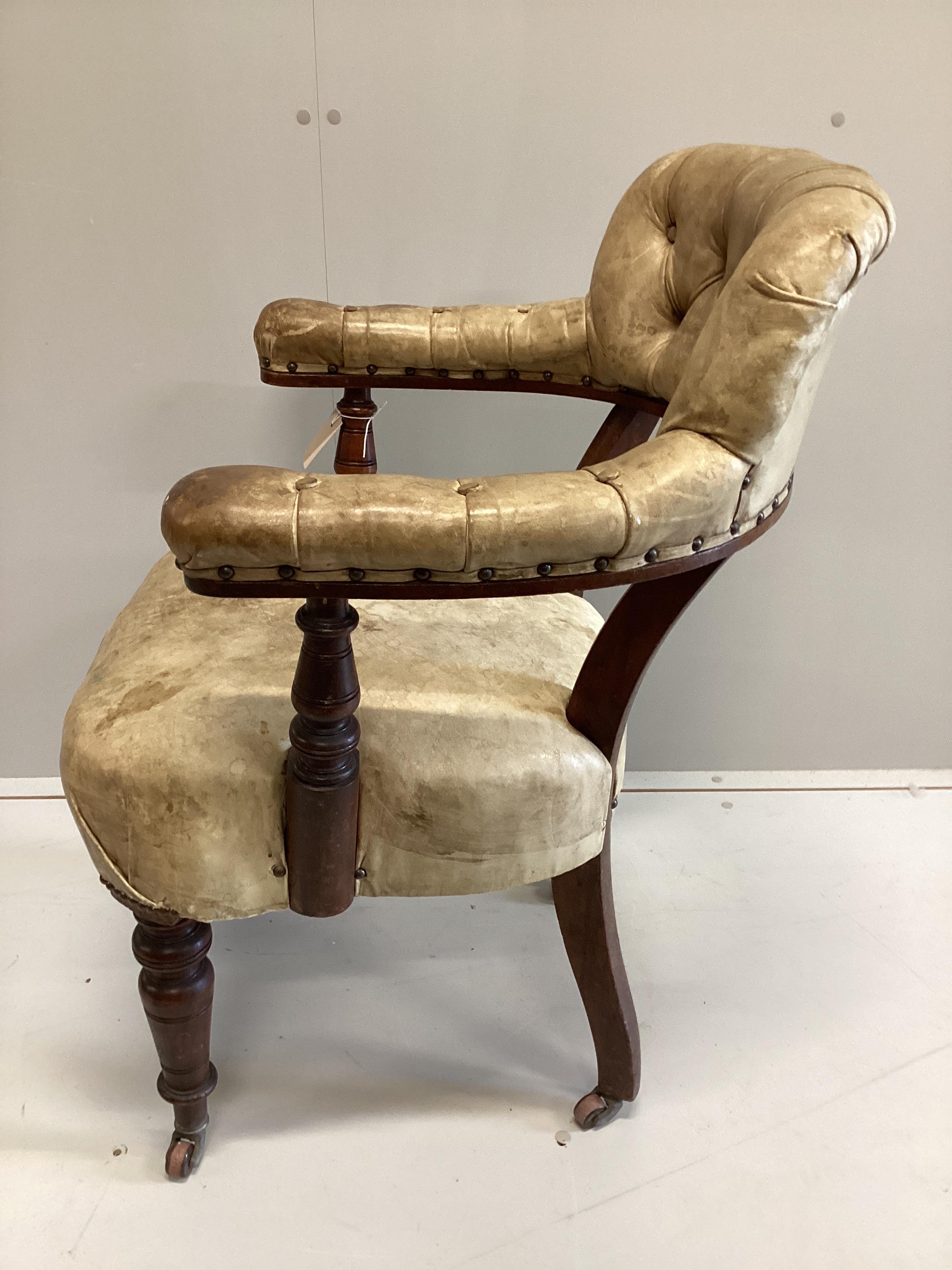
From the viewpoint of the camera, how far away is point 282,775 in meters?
0.87

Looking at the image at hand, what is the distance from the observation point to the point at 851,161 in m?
1.37

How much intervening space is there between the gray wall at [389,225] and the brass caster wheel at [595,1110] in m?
0.77

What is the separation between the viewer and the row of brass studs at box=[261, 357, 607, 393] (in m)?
1.20

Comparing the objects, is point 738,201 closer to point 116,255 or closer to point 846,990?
point 116,255

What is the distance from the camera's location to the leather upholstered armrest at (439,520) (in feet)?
2.23

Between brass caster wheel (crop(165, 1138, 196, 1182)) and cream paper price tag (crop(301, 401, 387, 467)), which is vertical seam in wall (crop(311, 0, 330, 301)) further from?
brass caster wheel (crop(165, 1138, 196, 1182))

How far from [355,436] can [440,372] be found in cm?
13

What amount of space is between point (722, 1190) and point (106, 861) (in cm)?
74

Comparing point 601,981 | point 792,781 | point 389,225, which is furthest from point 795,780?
point 389,225

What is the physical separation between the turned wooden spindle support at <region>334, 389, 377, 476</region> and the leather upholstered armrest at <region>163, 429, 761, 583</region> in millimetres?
482

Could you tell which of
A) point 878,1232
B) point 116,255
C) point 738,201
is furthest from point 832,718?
point 116,255

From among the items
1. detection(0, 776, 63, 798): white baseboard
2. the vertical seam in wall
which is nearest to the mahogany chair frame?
the vertical seam in wall

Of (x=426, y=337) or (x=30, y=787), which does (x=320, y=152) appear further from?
(x=30, y=787)

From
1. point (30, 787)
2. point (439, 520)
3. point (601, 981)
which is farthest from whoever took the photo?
point (30, 787)
